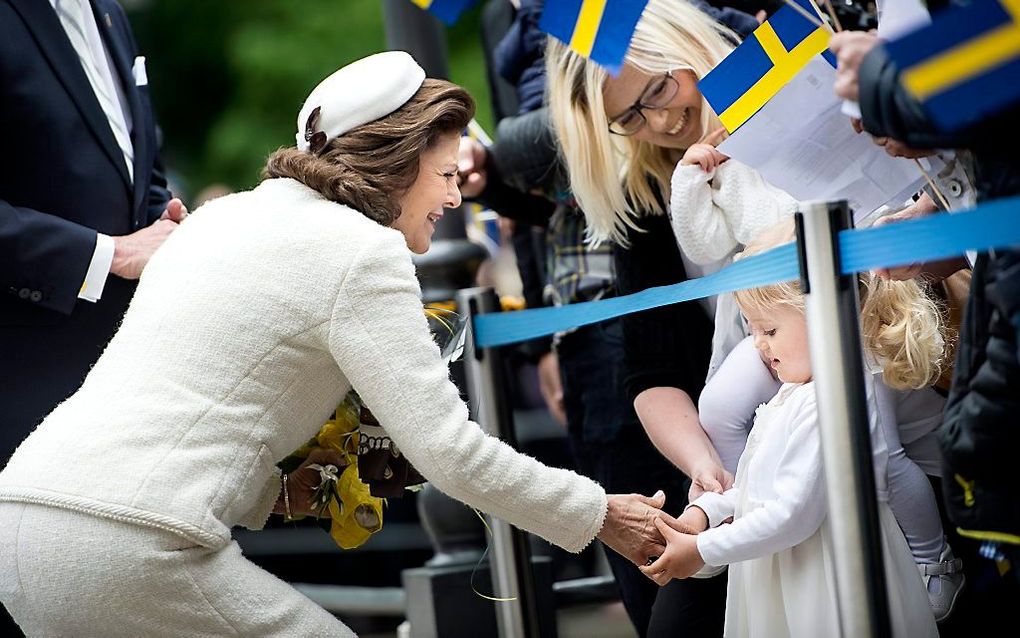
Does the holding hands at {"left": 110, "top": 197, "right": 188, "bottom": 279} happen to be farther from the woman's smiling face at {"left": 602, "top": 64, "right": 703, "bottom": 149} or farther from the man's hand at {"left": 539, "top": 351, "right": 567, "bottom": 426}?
the man's hand at {"left": 539, "top": 351, "right": 567, "bottom": 426}

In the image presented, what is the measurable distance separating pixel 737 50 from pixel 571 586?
8.39 ft

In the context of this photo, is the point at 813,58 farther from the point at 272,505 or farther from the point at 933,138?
the point at 272,505

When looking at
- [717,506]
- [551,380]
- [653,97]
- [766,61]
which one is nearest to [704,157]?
[653,97]

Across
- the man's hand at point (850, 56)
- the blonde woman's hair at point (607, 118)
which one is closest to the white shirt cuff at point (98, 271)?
the blonde woman's hair at point (607, 118)

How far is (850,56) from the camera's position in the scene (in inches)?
97.4

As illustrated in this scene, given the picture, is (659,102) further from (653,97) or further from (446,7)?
(446,7)

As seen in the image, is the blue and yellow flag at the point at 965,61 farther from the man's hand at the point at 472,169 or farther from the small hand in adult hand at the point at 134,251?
the man's hand at the point at 472,169

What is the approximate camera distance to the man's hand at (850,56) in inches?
97.0

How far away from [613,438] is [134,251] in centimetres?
133

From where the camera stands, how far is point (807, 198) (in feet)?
9.73

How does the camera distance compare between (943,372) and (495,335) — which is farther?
(495,335)

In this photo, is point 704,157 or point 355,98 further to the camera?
point 704,157

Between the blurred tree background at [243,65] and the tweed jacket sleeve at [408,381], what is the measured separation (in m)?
11.2

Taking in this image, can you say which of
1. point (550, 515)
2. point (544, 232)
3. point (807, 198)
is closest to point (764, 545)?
point (550, 515)
